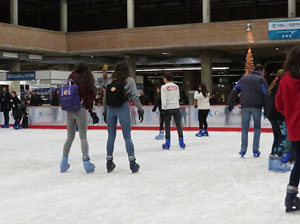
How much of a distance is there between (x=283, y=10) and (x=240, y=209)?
27.8m

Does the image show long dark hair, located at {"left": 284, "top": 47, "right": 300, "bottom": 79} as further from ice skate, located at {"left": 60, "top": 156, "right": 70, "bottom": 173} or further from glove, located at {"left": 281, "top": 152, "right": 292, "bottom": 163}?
ice skate, located at {"left": 60, "top": 156, "right": 70, "bottom": 173}

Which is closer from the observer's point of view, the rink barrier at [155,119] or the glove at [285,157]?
the glove at [285,157]

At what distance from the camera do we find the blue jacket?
698 cm

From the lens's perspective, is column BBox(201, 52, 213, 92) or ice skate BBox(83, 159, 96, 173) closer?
ice skate BBox(83, 159, 96, 173)

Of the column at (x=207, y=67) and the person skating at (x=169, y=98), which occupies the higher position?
the column at (x=207, y=67)

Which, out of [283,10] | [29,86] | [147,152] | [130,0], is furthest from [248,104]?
[283,10]

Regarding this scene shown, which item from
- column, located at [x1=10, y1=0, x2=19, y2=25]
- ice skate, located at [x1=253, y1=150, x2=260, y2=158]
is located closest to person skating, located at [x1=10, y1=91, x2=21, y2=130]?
ice skate, located at [x1=253, y1=150, x2=260, y2=158]

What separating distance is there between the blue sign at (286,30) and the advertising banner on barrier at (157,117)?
1022 centimetres

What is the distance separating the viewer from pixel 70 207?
424cm

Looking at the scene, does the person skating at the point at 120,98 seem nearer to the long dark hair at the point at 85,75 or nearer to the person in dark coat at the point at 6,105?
the long dark hair at the point at 85,75

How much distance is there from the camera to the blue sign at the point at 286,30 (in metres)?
23.5

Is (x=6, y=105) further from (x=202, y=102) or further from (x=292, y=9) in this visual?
(x=292, y=9)

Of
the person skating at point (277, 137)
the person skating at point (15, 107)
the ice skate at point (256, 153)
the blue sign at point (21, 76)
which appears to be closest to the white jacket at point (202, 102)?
the ice skate at point (256, 153)

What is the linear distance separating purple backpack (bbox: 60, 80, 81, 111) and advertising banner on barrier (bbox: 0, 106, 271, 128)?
882cm
